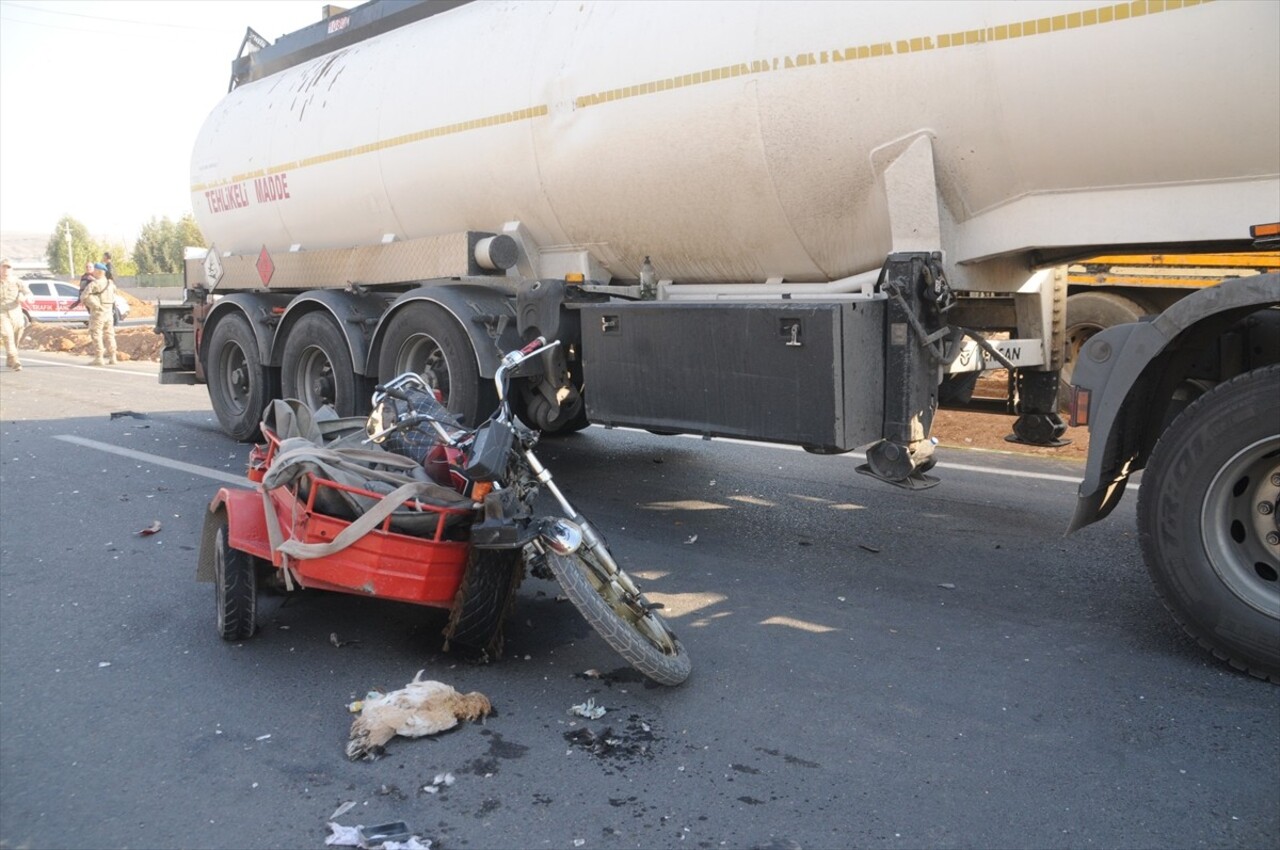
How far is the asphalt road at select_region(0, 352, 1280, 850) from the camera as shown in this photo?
10.4 feet

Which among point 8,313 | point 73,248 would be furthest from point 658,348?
point 73,248

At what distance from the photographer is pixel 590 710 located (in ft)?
12.8

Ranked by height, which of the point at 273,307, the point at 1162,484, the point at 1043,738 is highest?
the point at 273,307

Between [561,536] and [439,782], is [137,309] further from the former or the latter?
[439,782]

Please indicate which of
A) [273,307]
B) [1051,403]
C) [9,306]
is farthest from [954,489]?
[9,306]

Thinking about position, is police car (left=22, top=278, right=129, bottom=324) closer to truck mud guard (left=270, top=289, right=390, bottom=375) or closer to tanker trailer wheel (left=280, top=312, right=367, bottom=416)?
tanker trailer wheel (left=280, top=312, right=367, bottom=416)

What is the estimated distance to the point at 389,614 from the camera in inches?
198

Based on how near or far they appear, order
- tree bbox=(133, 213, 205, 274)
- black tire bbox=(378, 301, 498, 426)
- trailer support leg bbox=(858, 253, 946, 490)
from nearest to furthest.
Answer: trailer support leg bbox=(858, 253, 946, 490) < black tire bbox=(378, 301, 498, 426) < tree bbox=(133, 213, 205, 274)

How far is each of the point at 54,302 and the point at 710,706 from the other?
34.7m

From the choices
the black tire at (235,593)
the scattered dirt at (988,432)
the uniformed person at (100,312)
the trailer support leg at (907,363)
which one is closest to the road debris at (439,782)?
the black tire at (235,593)

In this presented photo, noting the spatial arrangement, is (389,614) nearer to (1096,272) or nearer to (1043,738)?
(1043,738)

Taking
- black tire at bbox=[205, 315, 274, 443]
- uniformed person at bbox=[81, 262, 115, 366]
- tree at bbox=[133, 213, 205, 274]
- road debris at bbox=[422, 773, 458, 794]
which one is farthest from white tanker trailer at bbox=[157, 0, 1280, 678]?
tree at bbox=[133, 213, 205, 274]

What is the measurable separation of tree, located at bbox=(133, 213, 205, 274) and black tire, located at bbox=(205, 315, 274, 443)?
71223 millimetres

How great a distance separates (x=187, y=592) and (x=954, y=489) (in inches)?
194
